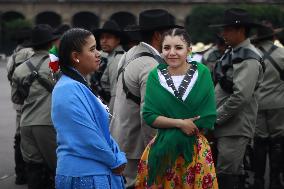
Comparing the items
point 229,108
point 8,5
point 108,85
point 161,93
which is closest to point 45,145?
point 108,85

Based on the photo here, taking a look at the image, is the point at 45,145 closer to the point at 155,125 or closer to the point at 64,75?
the point at 155,125

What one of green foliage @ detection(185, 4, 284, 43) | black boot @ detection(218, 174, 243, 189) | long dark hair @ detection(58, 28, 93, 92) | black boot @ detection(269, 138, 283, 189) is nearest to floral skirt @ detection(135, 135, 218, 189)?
long dark hair @ detection(58, 28, 93, 92)

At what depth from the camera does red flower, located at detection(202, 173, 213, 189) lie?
4.22 m

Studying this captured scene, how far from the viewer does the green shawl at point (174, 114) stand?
13.9ft

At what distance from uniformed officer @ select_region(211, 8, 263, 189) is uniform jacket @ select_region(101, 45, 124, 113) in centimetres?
141

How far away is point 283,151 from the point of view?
292 inches

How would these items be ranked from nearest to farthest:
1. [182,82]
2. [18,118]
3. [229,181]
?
[182,82]
[229,181]
[18,118]

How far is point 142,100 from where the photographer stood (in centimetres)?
462

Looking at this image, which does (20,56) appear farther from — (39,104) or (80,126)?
(80,126)

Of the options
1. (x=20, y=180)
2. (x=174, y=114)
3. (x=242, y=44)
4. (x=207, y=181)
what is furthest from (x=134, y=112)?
(x=20, y=180)

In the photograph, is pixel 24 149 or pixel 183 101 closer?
pixel 183 101

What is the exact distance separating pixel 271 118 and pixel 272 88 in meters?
0.35

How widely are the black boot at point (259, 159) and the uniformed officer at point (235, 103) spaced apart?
132 centimetres

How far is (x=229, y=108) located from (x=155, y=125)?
1.51 meters
